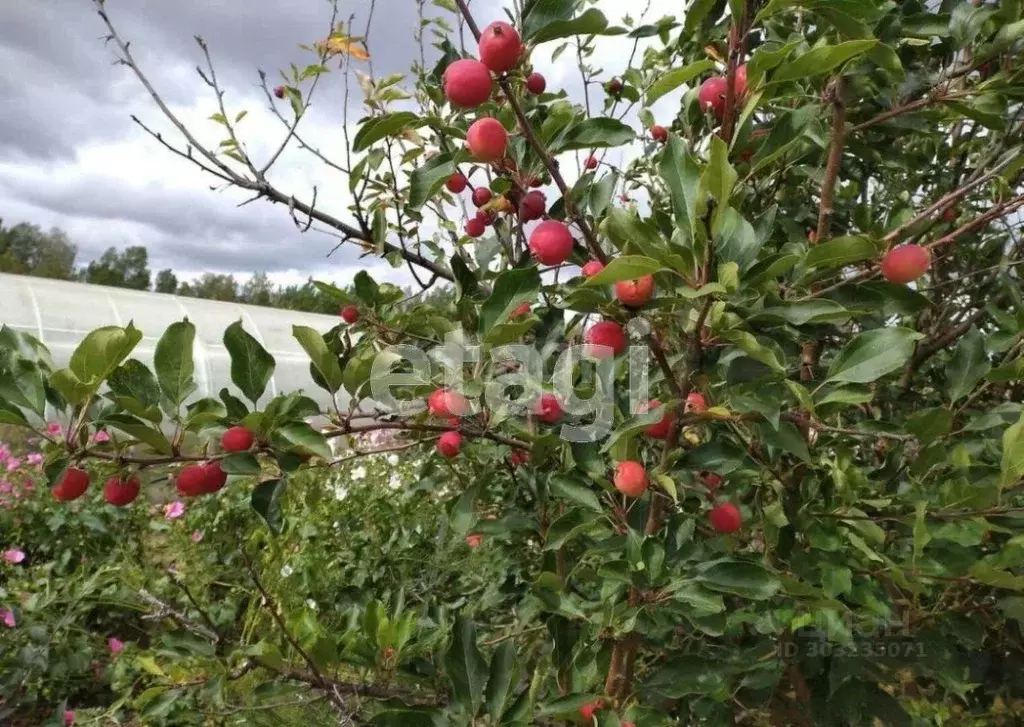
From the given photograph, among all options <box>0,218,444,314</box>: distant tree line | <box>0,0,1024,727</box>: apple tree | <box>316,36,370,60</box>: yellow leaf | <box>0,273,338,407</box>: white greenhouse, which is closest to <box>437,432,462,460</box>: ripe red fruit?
<box>0,0,1024,727</box>: apple tree

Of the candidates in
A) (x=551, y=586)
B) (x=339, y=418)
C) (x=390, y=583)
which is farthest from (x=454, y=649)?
(x=390, y=583)

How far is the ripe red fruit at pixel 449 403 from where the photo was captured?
2.51 feet

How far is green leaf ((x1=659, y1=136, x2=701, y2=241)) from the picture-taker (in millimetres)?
653

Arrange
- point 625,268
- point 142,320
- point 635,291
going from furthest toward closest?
point 142,320 < point 635,291 < point 625,268

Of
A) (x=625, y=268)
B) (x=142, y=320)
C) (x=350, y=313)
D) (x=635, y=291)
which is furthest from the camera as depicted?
(x=142, y=320)

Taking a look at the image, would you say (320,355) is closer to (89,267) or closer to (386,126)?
(386,126)

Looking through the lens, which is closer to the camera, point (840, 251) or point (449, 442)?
point (840, 251)

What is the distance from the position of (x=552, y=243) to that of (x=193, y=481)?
1.51 ft

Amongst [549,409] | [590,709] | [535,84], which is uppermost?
[535,84]

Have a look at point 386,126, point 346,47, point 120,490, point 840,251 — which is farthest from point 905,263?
point 346,47

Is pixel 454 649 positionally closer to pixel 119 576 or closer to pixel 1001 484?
pixel 1001 484

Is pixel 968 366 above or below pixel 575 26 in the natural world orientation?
below

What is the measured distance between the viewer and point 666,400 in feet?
2.86

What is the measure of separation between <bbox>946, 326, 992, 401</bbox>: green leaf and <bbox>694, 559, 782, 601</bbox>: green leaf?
1.46ft
